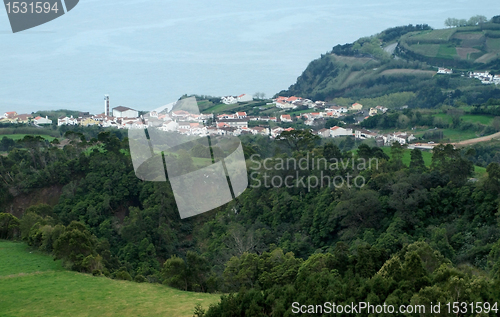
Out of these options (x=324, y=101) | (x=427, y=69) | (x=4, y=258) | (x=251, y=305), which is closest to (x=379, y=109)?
(x=324, y=101)

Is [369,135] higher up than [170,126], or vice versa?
[170,126]

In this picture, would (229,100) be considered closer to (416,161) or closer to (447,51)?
(447,51)

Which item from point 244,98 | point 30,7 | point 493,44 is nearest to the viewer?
point 30,7

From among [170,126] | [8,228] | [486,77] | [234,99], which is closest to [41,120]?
[170,126]

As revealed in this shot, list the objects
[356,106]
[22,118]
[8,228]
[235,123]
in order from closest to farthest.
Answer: [8,228] < [235,123] < [22,118] < [356,106]

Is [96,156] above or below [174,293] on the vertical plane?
above

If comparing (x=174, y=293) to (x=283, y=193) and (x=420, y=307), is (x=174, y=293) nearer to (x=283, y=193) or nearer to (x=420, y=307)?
(x=420, y=307)

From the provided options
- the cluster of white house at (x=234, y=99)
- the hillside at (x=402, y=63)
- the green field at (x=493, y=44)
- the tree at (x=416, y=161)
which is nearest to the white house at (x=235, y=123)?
the cluster of white house at (x=234, y=99)

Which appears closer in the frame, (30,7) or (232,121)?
(30,7)

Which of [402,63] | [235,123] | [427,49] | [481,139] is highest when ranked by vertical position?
[427,49]
